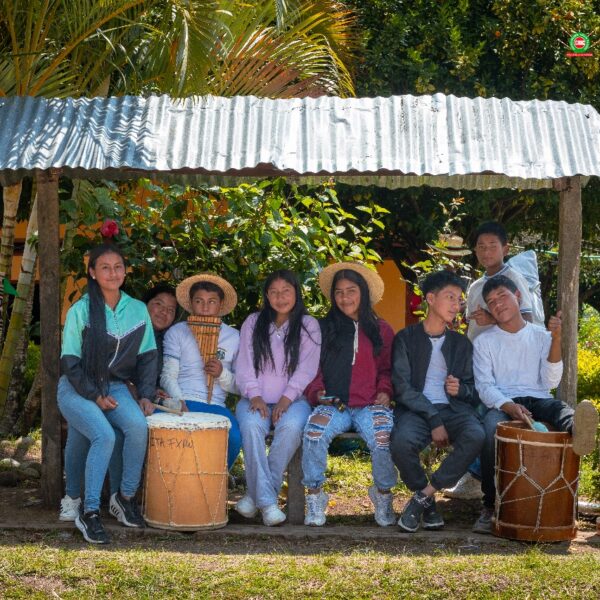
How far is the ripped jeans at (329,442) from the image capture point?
7.07 meters

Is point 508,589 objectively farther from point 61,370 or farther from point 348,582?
point 61,370

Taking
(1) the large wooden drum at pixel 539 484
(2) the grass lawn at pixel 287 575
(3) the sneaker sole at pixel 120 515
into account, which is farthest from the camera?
(3) the sneaker sole at pixel 120 515

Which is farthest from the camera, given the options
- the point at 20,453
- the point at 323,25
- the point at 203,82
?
the point at 323,25

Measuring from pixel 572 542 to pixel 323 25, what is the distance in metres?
6.18

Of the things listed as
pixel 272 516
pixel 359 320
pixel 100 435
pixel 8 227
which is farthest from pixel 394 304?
pixel 100 435

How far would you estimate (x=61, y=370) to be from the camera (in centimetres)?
732

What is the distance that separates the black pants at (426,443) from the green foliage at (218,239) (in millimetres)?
2156

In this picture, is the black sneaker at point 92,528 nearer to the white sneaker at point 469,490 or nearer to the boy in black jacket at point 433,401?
the boy in black jacket at point 433,401

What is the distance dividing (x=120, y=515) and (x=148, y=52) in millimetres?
4551

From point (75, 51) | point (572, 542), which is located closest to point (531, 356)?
point (572, 542)

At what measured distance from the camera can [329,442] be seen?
280 inches

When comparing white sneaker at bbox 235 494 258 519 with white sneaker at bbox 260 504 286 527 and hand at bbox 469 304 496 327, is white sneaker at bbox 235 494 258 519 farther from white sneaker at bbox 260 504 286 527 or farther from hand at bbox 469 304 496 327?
hand at bbox 469 304 496 327

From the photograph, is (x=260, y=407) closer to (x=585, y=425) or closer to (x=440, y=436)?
(x=440, y=436)

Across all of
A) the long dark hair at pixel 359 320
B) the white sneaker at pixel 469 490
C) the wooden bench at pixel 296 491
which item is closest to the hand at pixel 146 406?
the wooden bench at pixel 296 491
